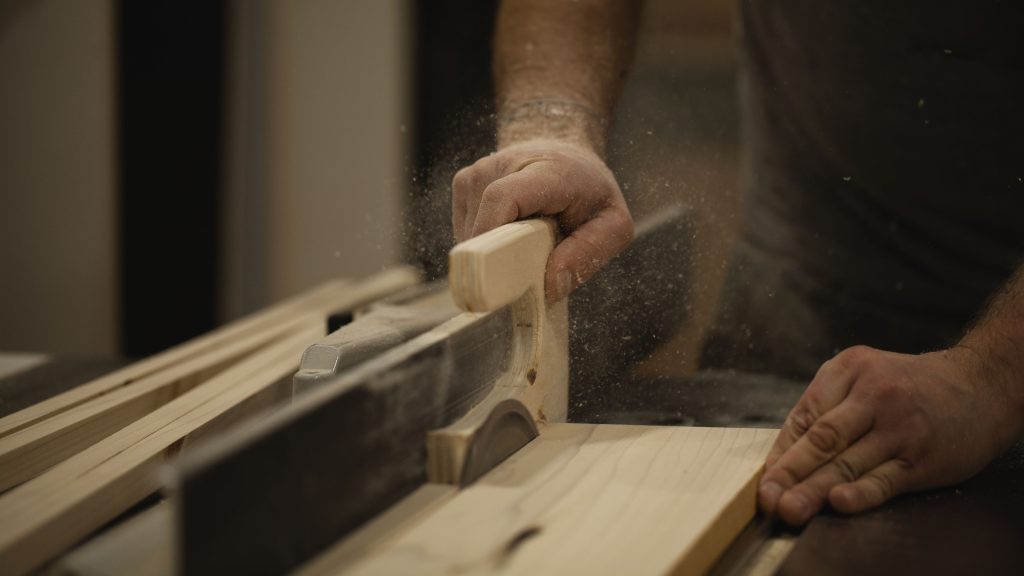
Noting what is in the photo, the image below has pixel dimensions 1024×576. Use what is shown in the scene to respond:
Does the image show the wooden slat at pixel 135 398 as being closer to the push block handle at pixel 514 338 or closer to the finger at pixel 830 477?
A: the push block handle at pixel 514 338

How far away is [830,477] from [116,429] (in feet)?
2.93

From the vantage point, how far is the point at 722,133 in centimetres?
209

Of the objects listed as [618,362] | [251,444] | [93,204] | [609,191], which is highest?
[609,191]

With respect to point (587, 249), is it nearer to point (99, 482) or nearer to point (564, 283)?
point (564, 283)

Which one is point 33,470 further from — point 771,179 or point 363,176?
point 363,176

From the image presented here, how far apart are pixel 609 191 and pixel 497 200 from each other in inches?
8.6

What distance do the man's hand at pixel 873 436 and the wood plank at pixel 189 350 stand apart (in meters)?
0.93

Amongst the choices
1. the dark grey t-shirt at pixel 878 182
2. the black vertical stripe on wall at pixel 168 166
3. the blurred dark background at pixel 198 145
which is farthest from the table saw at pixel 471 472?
the black vertical stripe on wall at pixel 168 166

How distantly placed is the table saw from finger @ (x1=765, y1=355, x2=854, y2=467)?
0.04 metres

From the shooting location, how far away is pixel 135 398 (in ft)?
4.62

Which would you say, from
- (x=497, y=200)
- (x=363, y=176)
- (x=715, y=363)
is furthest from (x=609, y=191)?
(x=363, y=176)

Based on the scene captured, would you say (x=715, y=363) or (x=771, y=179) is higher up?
(x=771, y=179)

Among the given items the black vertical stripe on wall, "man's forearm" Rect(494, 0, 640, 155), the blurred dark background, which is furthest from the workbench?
the black vertical stripe on wall

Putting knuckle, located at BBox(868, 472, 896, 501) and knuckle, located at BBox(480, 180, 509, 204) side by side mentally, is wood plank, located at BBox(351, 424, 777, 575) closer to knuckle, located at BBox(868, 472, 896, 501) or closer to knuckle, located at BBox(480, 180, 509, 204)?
knuckle, located at BBox(868, 472, 896, 501)
